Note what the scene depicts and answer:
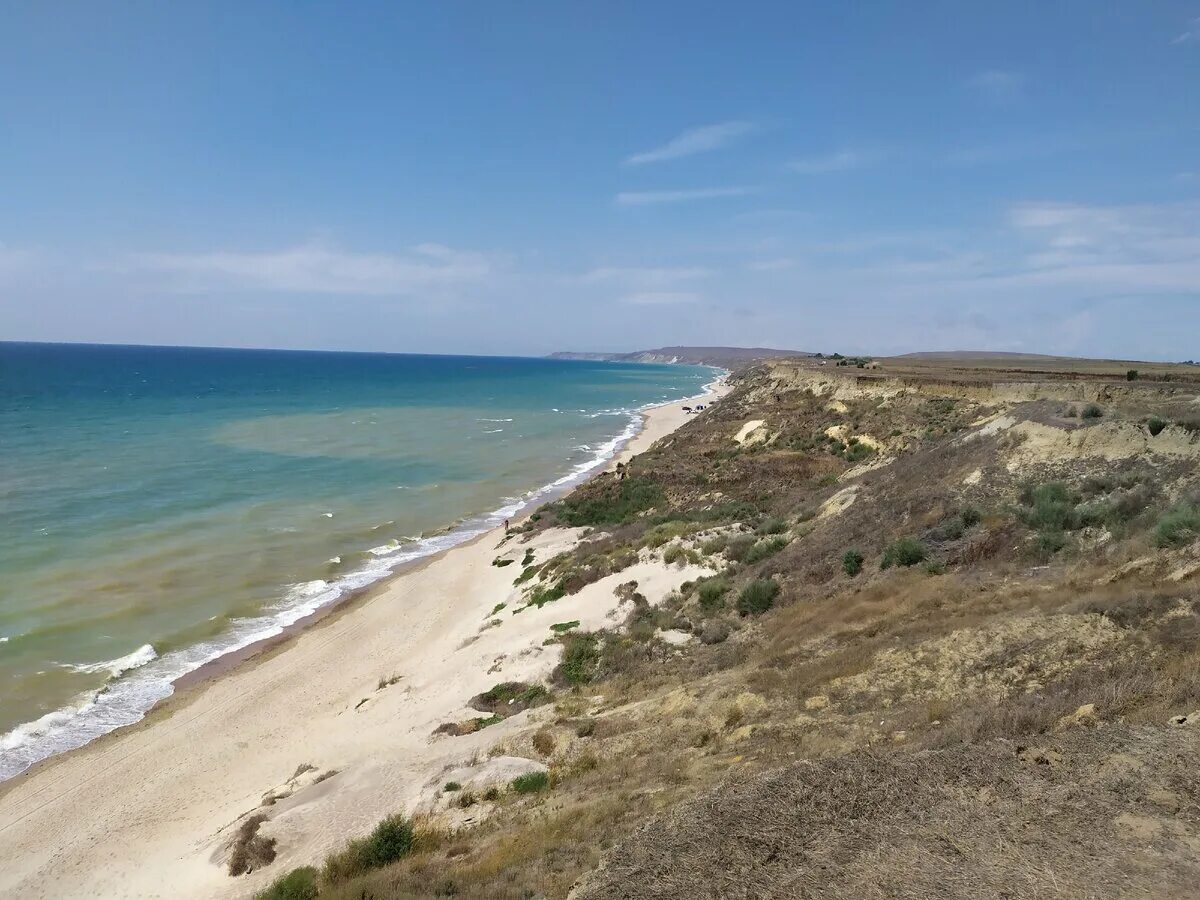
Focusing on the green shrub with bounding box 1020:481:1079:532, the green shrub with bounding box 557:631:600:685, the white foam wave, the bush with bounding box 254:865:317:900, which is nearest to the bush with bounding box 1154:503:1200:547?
the green shrub with bounding box 1020:481:1079:532

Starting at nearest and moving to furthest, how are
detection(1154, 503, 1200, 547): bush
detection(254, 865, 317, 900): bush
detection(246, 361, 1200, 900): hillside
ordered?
detection(246, 361, 1200, 900): hillside, detection(254, 865, 317, 900): bush, detection(1154, 503, 1200, 547): bush

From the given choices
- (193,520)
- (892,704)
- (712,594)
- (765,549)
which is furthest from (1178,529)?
(193,520)

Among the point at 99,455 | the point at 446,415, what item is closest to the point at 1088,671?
the point at 99,455

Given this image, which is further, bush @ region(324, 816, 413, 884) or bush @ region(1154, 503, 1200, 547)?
bush @ region(1154, 503, 1200, 547)

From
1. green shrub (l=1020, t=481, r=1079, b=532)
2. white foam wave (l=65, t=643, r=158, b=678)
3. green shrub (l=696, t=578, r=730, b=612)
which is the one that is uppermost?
green shrub (l=1020, t=481, r=1079, b=532)

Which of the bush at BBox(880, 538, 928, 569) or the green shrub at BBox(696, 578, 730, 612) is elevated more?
the bush at BBox(880, 538, 928, 569)

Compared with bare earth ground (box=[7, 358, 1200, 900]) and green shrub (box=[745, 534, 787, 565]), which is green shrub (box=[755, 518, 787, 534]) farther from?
green shrub (box=[745, 534, 787, 565])

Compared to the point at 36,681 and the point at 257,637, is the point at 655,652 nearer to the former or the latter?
the point at 257,637

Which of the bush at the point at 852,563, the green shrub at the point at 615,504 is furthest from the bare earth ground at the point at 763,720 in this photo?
the green shrub at the point at 615,504
